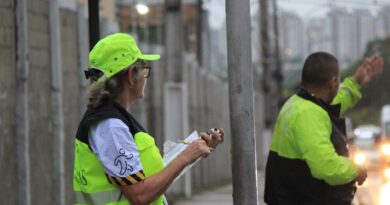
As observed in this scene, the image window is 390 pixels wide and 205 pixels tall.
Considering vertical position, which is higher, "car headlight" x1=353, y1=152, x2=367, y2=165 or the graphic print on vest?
the graphic print on vest

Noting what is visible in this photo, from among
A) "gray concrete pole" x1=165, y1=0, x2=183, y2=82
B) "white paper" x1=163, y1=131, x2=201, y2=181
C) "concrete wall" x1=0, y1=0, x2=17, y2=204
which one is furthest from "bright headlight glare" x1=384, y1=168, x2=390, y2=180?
"white paper" x1=163, y1=131, x2=201, y2=181

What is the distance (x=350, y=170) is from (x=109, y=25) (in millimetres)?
8935

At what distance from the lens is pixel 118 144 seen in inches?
149

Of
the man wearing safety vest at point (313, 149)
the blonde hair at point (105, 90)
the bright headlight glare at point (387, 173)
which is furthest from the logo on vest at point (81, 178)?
the bright headlight glare at point (387, 173)

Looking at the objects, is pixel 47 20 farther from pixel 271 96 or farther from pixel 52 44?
pixel 271 96

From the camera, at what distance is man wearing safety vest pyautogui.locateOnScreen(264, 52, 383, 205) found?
16.4ft

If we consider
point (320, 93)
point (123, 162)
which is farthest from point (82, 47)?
point (123, 162)

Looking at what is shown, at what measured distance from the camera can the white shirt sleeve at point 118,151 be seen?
148 inches

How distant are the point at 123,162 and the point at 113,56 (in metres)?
0.51

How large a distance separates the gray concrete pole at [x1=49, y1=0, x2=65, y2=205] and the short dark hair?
17.6 feet

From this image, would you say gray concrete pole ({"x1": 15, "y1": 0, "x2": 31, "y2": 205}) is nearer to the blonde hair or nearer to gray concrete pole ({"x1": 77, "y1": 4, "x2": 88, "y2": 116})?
gray concrete pole ({"x1": 77, "y1": 4, "x2": 88, "y2": 116})

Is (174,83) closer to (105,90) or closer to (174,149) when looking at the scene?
(174,149)

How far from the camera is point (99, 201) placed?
12.7 ft

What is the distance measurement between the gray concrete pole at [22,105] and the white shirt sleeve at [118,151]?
17.8 ft
